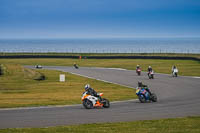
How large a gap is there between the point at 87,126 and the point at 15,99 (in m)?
12.8

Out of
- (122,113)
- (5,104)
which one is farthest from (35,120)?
(5,104)

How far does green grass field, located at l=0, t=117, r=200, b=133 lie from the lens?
1602cm

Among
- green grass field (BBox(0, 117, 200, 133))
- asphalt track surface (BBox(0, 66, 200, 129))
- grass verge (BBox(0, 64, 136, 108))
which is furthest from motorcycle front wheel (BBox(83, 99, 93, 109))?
green grass field (BBox(0, 117, 200, 133))

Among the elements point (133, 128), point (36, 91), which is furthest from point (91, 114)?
point (36, 91)

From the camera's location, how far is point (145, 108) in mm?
23266

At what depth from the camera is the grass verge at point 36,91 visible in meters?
27.6

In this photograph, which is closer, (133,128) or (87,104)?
(133,128)

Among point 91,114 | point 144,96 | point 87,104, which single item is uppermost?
point 144,96

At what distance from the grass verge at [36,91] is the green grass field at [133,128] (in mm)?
9029

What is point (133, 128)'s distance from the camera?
16703mm

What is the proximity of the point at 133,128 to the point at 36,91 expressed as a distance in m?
19.8

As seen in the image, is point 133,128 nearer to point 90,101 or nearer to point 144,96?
point 90,101

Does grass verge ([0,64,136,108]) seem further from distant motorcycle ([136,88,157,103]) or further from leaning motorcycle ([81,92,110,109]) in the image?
leaning motorcycle ([81,92,110,109])

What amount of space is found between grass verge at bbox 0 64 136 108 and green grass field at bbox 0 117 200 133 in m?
9.03
